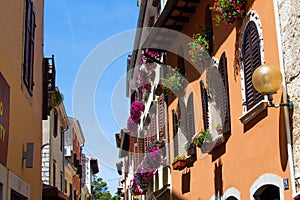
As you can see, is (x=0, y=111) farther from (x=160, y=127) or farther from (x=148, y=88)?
(x=148, y=88)

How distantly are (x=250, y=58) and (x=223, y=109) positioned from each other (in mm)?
2029

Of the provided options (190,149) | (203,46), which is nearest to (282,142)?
(203,46)

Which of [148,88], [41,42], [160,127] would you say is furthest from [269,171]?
[148,88]

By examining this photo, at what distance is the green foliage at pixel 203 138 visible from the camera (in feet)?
39.7

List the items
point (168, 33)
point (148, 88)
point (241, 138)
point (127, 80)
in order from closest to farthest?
point (241, 138), point (168, 33), point (148, 88), point (127, 80)

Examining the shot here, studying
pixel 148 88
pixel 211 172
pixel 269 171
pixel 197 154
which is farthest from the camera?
pixel 148 88

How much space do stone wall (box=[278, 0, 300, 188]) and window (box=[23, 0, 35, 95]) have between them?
5234 mm

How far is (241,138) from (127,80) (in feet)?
70.3

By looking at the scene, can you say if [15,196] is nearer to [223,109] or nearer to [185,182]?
[223,109]

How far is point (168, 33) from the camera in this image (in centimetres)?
1543

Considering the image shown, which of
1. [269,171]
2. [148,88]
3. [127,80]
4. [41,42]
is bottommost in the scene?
[269,171]

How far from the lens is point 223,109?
11.3m

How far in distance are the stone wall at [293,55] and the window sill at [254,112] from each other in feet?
2.04

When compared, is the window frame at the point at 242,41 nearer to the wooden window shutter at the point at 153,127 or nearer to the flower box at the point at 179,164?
the flower box at the point at 179,164
